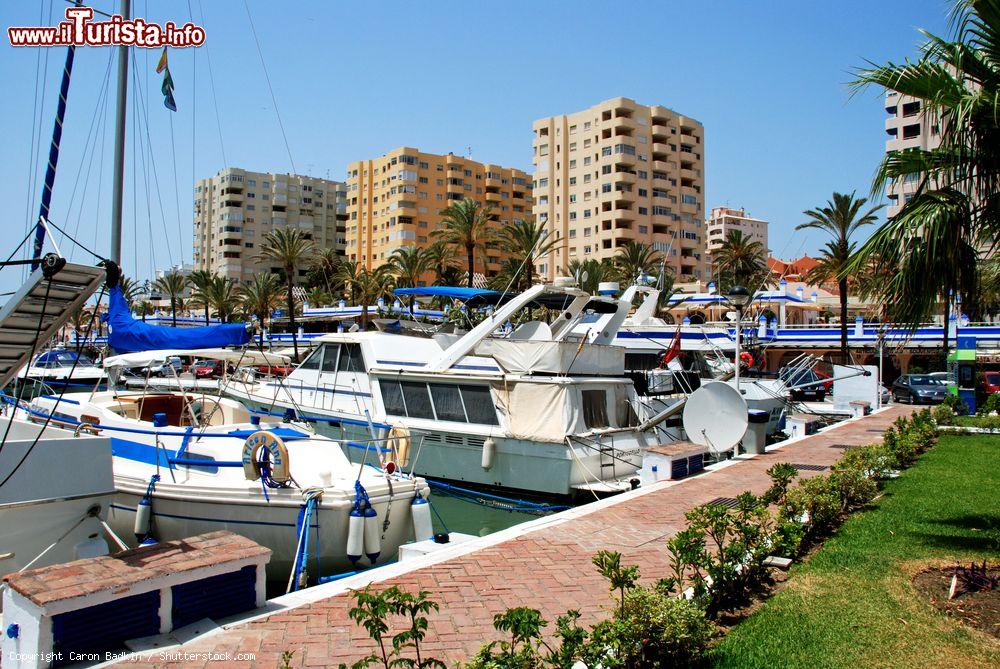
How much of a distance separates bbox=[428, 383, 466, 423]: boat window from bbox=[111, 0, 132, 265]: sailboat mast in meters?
7.21

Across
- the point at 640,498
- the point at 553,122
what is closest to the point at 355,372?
the point at 640,498

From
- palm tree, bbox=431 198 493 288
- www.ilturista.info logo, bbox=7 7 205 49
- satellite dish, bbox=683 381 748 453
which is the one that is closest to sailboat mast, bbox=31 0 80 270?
www.ilturista.info logo, bbox=7 7 205 49

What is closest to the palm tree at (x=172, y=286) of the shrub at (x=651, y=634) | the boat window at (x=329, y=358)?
the boat window at (x=329, y=358)

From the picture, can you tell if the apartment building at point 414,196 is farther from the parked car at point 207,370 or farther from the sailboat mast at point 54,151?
the sailboat mast at point 54,151

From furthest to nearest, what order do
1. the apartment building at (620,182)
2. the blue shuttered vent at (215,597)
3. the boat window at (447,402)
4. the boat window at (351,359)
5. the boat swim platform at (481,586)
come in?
the apartment building at (620,182) → the boat window at (351,359) → the boat window at (447,402) → the blue shuttered vent at (215,597) → the boat swim platform at (481,586)

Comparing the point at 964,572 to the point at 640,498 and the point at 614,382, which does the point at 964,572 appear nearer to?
the point at 640,498

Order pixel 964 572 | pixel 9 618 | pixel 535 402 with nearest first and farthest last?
pixel 9 618
pixel 964 572
pixel 535 402

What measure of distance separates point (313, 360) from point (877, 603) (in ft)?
51.2

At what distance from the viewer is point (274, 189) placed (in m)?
112

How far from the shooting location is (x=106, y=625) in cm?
538

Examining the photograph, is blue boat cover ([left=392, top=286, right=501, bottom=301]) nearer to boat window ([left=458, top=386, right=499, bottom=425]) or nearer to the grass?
boat window ([left=458, top=386, right=499, bottom=425])

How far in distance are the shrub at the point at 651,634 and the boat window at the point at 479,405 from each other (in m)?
10.2

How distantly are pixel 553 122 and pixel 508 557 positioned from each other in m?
82.2

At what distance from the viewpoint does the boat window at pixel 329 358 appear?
18.8 metres
